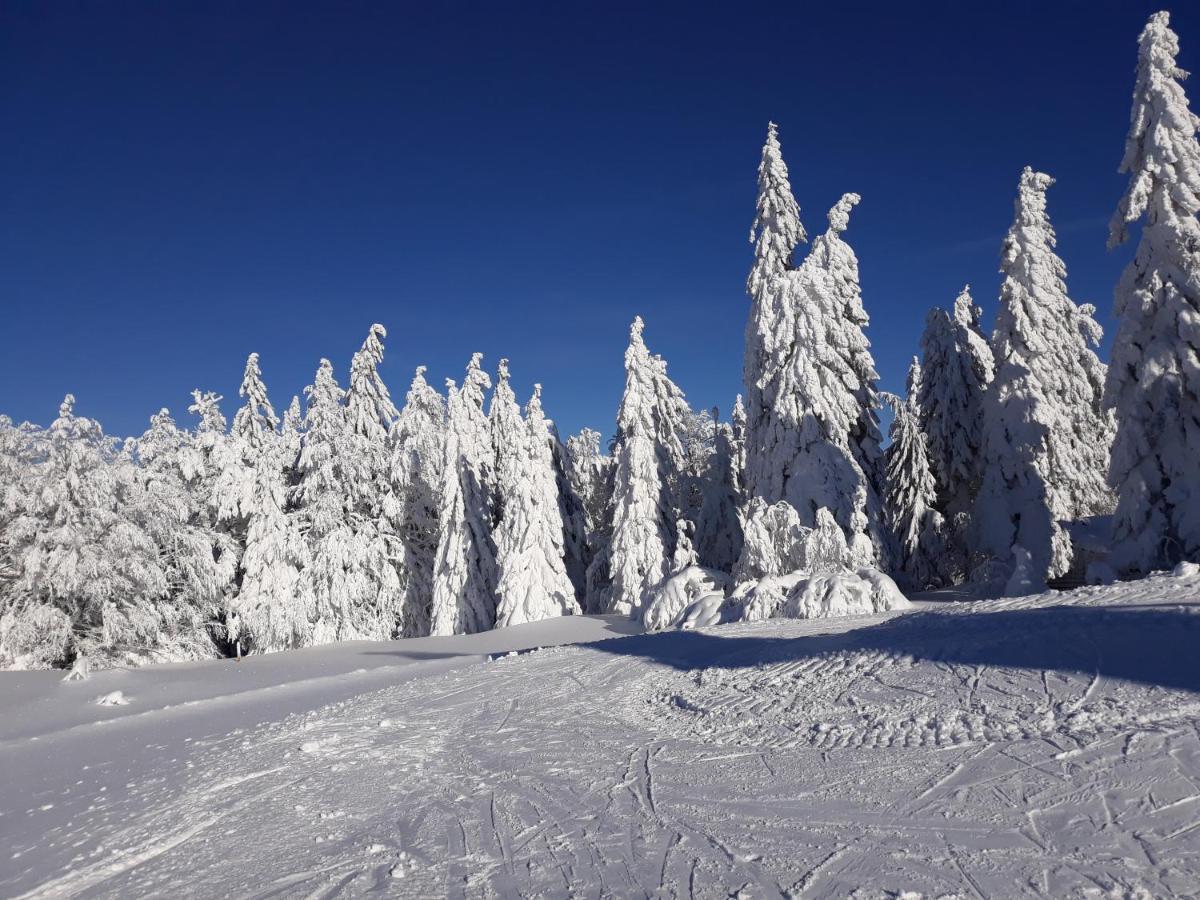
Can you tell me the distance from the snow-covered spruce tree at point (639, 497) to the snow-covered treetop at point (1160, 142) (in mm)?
15917

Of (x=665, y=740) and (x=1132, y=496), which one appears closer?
(x=665, y=740)

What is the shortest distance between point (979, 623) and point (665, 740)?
4.51 m

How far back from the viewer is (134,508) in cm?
2172

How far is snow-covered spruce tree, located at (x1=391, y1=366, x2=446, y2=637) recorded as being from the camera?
98.3ft

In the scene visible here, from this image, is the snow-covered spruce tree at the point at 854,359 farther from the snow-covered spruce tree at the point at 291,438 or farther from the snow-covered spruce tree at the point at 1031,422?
the snow-covered spruce tree at the point at 291,438

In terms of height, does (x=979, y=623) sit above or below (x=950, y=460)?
below

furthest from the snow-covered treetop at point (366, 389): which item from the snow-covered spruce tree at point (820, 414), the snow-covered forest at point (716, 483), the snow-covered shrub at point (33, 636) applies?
the snow-covered spruce tree at point (820, 414)

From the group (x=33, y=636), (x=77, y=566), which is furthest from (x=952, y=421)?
(x=33, y=636)

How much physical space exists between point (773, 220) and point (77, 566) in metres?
23.7

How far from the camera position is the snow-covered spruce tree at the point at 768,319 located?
2166cm

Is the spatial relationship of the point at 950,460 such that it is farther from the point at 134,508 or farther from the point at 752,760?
the point at 134,508

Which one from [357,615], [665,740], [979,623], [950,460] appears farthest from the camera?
[357,615]

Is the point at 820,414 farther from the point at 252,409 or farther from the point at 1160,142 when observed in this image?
the point at 252,409

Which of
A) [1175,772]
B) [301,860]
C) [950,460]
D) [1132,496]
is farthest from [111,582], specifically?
[950,460]
